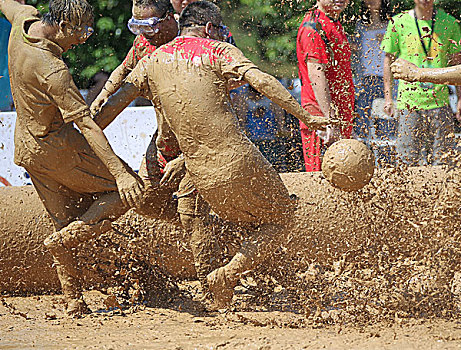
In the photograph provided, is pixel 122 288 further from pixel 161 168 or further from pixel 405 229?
pixel 405 229

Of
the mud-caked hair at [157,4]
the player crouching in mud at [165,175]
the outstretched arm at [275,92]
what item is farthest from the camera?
the mud-caked hair at [157,4]

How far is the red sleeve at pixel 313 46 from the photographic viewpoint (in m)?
5.75

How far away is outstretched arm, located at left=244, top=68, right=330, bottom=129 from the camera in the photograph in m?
3.97

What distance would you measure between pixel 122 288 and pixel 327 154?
1828 millimetres

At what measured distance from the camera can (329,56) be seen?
5824mm

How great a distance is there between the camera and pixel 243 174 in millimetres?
4074

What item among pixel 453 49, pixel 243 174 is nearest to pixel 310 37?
pixel 453 49

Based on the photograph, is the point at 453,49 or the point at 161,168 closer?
the point at 161,168

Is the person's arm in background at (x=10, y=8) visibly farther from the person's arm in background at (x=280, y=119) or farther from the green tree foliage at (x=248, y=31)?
the green tree foliage at (x=248, y=31)

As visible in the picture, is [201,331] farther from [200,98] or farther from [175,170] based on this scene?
[200,98]

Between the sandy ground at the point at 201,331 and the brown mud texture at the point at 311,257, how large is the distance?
0.22 ft

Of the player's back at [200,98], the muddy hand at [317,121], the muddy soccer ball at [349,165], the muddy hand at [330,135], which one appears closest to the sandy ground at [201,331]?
the muddy soccer ball at [349,165]

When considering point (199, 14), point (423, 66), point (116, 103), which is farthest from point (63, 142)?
point (423, 66)

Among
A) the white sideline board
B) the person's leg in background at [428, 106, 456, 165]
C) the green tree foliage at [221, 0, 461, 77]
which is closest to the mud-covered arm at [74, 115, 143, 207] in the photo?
the person's leg in background at [428, 106, 456, 165]
